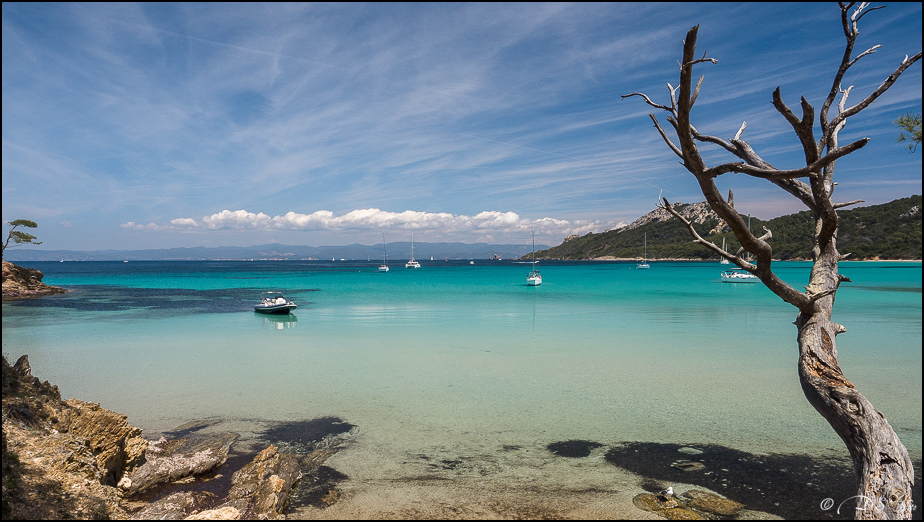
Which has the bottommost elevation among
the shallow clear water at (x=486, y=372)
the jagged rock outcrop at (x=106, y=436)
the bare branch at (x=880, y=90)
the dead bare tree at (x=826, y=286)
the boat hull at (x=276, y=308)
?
the shallow clear water at (x=486, y=372)

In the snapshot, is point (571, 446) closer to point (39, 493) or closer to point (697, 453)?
point (697, 453)

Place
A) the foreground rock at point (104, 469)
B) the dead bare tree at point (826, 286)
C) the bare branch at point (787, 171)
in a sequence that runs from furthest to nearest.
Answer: the foreground rock at point (104, 469) < the dead bare tree at point (826, 286) < the bare branch at point (787, 171)

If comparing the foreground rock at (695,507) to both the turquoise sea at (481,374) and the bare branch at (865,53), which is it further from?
the bare branch at (865,53)

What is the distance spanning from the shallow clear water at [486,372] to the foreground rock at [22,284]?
1848cm

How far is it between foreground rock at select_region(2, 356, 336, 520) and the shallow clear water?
2519 millimetres

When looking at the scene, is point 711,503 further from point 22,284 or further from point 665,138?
point 22,284

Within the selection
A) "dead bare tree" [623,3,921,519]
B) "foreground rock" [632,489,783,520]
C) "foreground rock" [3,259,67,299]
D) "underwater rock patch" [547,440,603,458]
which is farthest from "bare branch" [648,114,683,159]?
"foreground rock" [3,259,67,299]

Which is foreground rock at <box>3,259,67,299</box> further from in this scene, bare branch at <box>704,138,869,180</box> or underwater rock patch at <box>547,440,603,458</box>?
bare branch at <box>704,138,869,180</box>

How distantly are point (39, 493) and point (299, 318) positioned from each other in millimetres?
25185

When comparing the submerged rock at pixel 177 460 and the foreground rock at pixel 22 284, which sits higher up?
the foreground rock at pixel 22 284

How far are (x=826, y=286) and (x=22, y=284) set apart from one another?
60795 mm

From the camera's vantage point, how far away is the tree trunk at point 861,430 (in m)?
4.55

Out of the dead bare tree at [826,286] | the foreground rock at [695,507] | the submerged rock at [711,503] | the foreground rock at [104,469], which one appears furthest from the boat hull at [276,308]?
the dead bare tree at [826,286]

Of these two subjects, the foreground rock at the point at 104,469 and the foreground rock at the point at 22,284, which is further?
the foreground rock at the point at 22,284
